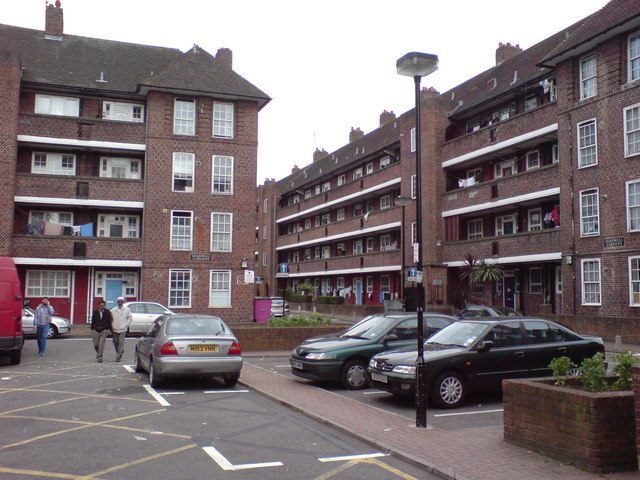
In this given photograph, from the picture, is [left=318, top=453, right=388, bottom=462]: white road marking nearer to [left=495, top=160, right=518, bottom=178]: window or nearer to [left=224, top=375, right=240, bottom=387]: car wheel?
[left=224, top=375, right=240, bottom=387]: car wheel

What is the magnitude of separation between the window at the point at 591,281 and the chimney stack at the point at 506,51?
18613 millimetres

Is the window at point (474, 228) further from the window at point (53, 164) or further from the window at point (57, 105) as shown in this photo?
the window at point (57, 105)

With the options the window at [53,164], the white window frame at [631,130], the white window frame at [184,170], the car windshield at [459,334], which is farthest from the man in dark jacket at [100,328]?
the white window frame at [631,130]

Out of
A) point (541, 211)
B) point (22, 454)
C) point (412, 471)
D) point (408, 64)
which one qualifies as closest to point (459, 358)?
point (412, 471)

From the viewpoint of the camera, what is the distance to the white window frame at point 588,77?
25.8 meters

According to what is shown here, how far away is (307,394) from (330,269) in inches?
1582

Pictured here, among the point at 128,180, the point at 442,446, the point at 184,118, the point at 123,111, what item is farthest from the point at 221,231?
the point at 442,446

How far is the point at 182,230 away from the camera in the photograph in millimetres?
31797

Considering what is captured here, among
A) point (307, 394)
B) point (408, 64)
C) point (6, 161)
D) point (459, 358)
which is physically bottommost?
point (307, 394)

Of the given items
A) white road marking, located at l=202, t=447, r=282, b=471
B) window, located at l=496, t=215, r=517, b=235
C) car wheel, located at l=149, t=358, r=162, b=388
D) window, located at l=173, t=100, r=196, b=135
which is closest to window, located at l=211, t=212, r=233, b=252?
window, located at l=173, t=100, r=196, b=135

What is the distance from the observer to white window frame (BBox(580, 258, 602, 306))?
25.2m

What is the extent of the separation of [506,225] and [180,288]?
58.6ft

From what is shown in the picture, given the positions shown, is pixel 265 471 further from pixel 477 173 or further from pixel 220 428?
pixel 477 173

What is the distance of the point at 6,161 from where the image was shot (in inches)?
1145
